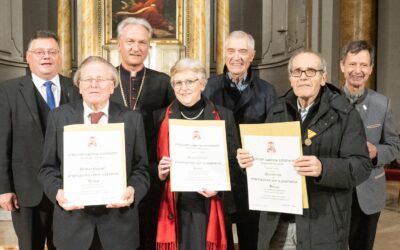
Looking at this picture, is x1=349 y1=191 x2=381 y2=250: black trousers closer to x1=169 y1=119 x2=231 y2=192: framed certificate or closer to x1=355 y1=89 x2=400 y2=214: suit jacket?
x1=355 y1=89 x2=400 y2=214: suit jacket

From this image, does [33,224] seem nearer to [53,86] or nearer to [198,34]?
[53,86]

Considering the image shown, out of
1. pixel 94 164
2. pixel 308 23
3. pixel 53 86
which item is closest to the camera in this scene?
pixel 94 164

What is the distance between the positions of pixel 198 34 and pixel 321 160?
8.59 meters

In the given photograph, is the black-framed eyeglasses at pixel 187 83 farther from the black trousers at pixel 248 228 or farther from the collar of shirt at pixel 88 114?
the black trousers at pixel 248 228

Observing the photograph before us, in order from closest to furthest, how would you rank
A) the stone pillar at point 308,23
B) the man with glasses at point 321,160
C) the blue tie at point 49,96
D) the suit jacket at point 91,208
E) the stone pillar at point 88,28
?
1. the man with glasses at point 321,160
2. the suit jacket at point 91,208
3. the blue tie at point 49,96
4. the stone pillar at point 308,23
5. the stone pillar at point 88,28

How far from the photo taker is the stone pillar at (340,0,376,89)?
7246mm

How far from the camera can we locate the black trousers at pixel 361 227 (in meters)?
2.88

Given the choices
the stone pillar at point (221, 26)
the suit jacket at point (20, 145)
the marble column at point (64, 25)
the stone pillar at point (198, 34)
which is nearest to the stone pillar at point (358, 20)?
the stone pillar at point (221, 26)

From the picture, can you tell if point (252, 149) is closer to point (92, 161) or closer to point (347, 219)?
point (347, 219)

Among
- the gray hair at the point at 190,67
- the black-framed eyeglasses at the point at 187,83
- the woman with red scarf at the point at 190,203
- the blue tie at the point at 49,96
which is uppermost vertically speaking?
the gray hair at the point at 190,67

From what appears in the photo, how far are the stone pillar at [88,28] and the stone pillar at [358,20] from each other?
5381 millimetres

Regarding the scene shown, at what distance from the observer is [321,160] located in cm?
224

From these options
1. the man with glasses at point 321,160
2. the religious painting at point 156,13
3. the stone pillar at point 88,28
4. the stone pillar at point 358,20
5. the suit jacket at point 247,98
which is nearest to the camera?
the man with glasses at point 321,160

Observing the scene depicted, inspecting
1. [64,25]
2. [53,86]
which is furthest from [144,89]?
[64,25]
